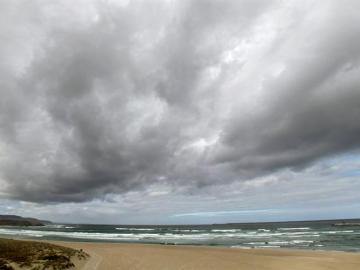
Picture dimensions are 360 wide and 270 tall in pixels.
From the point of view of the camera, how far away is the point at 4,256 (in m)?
17.2

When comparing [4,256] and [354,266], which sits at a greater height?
[4,256]

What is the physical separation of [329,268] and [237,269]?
21.4 ft

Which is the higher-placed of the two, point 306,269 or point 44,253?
point 44,253

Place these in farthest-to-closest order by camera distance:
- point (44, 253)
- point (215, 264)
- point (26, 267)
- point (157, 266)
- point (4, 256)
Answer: point (215, 264), point (157, 266), point (44, 253), point (4, 256), point (26, 267)

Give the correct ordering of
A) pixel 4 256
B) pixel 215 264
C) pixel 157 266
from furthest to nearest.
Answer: pixel 215 264 < pixel 157 266 < pixel 4 256

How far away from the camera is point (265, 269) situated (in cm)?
2036

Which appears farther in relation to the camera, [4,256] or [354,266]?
[354,266]

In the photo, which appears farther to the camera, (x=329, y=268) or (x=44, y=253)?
(x=329, y=268)

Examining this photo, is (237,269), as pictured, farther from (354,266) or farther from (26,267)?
(26,267)

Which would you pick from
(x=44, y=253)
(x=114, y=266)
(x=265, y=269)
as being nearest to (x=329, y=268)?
(x=265, y=269)

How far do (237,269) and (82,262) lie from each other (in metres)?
10.2

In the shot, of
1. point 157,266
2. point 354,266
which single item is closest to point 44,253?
point 157,266

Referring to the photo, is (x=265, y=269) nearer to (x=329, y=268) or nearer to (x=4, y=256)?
(x=329, y=268)

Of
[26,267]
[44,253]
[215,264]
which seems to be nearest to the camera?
[26,267]
